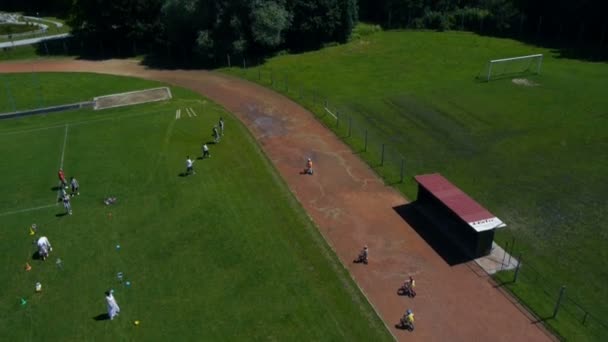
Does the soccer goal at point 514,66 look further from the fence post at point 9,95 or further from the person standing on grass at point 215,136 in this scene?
the fence post at point 9,95

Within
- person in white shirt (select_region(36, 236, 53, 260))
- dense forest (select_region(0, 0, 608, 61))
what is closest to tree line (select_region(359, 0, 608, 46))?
dense forest (select_region(0, 0, 608, 61))

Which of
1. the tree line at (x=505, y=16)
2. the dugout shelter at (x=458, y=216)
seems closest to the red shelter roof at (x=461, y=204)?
the dugout shelter at (x=458, y=216)

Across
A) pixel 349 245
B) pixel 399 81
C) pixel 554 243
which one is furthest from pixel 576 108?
pixel 349 245

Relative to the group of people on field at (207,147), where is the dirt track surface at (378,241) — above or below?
below

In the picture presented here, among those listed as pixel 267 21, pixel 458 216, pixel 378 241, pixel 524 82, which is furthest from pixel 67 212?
pixel 524 82

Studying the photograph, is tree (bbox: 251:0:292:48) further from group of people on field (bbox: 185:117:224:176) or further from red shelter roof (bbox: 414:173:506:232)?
red shelter roof (bbox: 414:173:506:232)

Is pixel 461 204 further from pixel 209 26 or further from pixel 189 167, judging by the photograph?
pixel 209 26

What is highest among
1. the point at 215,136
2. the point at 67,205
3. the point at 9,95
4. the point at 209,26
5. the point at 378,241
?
the point at 209,26
